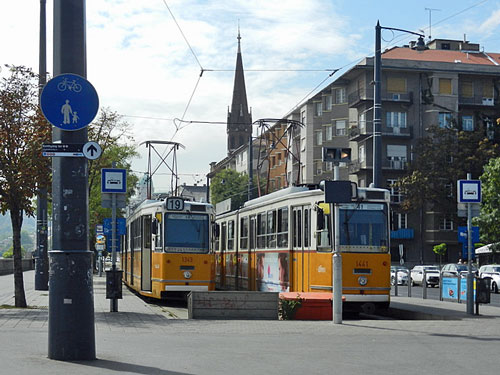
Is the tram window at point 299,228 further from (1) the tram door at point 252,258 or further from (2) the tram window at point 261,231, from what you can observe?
(1) the tram door at point 252,258

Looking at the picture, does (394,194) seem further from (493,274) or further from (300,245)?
(300,245)

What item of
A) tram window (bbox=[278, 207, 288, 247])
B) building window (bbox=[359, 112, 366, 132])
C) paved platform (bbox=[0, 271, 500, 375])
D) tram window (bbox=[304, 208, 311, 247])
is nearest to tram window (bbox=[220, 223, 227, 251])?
tram window (bbox=[278, 207, 288, 247])

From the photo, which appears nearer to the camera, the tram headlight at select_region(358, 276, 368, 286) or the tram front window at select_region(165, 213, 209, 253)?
the tram headlight at select_region(358, 276, 368, 286)

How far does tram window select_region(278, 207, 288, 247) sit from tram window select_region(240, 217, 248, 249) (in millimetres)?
4497

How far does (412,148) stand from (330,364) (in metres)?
58.6

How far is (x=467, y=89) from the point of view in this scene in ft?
234

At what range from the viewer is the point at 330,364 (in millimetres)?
9883

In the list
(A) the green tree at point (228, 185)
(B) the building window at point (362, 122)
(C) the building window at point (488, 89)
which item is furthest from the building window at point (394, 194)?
(A) the green tree at point (228, 185)

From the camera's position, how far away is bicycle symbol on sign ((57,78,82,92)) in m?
9.59

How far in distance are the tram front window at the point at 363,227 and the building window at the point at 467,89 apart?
181ft

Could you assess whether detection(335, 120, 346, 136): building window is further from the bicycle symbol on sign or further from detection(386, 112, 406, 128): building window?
the bicycle symbol on sign

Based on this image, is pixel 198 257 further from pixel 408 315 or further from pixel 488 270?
pixel 488 270

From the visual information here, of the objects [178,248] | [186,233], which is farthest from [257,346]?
[186,233]

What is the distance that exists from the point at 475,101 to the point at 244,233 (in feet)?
163
